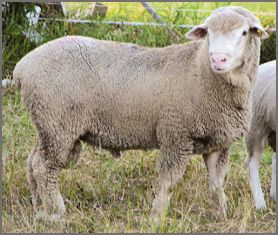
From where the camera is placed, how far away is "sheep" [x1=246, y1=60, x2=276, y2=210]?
242 inches

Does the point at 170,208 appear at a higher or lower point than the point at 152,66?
lower

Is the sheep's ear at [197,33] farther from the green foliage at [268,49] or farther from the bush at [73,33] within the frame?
the green foliage at [268,49]

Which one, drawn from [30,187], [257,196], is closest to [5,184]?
[30,187]

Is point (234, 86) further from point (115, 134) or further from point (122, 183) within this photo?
point (122, 183)

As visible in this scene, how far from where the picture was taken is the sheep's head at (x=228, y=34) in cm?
518

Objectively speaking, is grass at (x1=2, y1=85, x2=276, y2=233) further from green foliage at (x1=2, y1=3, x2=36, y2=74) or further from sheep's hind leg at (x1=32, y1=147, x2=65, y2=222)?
green foliage at (x1=2, y1=3, x2=36, y2=74)

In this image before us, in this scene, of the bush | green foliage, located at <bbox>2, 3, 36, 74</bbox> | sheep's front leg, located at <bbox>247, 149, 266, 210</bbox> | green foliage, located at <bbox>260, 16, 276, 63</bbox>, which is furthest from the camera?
green foliage, located at <bbox>260, 16, 276, 63</bbox>

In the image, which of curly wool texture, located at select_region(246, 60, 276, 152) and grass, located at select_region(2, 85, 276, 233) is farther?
curly wool texture, located at select_region(246, 60, 276, 152)

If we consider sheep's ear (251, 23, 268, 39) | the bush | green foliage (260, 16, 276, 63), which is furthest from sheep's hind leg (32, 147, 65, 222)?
green foliage (260, 16, 276, 63)

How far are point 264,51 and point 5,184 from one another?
4.65 metres

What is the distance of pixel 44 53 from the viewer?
5812 mm

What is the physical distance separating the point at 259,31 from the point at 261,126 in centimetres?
105

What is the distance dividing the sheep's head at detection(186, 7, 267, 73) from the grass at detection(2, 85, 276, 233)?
1093 millimetres

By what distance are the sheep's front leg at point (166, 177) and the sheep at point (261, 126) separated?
2.74 ft
